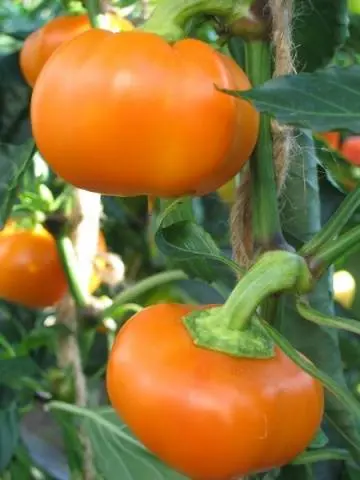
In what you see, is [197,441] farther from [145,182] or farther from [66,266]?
[66,266]

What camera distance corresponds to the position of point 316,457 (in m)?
0.70

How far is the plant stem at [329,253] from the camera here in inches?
20.6

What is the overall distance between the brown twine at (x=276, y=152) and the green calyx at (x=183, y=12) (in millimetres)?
22

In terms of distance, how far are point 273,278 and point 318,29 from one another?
0.92ft

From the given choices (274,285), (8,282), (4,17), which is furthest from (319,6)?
(4,17)

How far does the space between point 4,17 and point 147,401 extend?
0.88m

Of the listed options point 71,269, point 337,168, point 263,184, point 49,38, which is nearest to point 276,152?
point 263,184

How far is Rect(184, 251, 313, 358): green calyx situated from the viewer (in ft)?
1.69

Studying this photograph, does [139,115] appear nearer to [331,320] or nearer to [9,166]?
[331,320]

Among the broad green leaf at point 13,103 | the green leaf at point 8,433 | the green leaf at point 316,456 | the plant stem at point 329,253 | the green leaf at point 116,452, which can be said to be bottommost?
the green leaf at point 8,433

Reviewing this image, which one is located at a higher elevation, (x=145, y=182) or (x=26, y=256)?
(x=145, y=182)

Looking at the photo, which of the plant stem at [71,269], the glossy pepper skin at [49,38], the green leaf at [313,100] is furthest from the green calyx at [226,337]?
the plant stem at [71,269]

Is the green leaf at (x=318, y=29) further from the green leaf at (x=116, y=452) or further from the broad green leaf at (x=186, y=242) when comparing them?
the green leaf at (x=116, y=452)

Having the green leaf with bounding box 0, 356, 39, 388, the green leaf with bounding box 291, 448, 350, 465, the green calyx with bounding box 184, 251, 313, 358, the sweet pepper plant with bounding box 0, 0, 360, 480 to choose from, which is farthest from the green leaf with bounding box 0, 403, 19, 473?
the green calyx with bounding box 184, 251, 313, 358
